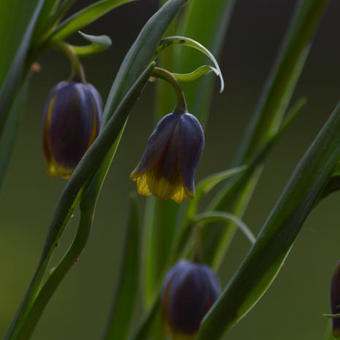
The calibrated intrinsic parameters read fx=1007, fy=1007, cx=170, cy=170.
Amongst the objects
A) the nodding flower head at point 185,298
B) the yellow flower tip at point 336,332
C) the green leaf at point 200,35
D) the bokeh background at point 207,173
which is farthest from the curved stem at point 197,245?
the bokeh background at point 207,173

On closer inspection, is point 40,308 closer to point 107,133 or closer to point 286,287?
point 107,133

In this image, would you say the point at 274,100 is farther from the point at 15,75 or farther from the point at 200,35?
the point at 15,75

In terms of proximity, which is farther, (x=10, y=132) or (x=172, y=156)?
(x=10, y=132)

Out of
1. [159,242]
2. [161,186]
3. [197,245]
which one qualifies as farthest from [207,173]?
[161,186]

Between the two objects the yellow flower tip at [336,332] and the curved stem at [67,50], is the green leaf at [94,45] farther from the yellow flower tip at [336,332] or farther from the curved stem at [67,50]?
the yellow flower tip at [336,332]

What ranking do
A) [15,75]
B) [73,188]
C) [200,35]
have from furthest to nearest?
[200,35]
[15,75]
[73,188]

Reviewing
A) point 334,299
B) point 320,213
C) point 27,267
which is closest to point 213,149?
point 320,213

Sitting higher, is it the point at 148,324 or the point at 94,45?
the point at 94,45
